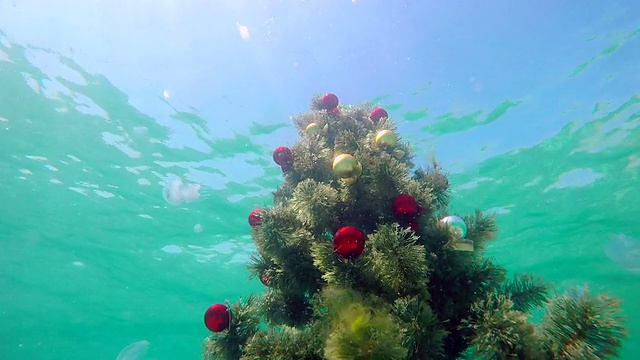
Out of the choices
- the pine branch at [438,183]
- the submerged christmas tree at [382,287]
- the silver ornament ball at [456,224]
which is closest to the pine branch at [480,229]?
the submerged christmas tree at [382,287]

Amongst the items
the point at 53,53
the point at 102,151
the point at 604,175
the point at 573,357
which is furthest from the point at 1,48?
the point at 604,175

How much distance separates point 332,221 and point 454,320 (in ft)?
4.87

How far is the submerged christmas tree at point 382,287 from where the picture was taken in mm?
2455

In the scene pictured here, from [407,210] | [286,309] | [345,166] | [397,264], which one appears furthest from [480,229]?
[286,309]

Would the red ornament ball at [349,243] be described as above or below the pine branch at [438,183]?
below

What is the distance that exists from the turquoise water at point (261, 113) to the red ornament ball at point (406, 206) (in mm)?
2107

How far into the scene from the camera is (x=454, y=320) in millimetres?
3141

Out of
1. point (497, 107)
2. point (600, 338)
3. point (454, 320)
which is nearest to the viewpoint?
point (600, 338)

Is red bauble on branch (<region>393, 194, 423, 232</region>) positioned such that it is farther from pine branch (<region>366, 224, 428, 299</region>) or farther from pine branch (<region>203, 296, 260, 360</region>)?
pine branch (<region>203, 296, 260, 360</region>)

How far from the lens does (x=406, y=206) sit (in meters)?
Answer: 3.31

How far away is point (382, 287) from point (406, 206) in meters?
0.83

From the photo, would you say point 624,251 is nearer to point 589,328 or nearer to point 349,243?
point 589,328

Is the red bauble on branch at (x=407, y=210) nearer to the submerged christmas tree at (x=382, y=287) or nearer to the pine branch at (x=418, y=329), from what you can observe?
the submerged christmas tree at (x=382, y=287)

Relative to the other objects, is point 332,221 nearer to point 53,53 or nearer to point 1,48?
point 53,53
